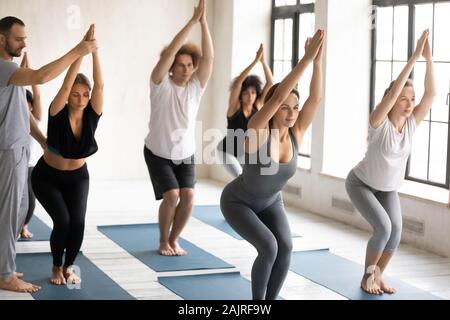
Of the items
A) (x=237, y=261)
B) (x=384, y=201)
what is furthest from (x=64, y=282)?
(x=384, y=201)

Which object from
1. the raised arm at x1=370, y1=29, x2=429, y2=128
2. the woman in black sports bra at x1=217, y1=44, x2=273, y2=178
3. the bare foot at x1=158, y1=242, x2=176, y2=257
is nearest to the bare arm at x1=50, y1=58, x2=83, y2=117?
the bare foot at x1=158, y1=242, x2=176, y2=257

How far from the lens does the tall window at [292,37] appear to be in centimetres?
834

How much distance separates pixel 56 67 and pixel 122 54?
5.32 meters

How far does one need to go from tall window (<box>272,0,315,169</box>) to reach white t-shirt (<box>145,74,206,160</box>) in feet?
8.60

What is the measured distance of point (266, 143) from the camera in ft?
13.3

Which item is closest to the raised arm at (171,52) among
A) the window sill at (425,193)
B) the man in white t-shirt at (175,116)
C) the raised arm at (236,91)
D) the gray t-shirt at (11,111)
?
the man in white t-shirt at (175,116)

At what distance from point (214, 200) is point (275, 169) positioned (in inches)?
168

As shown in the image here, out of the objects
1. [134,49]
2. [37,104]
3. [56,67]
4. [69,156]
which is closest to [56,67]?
[56,67]

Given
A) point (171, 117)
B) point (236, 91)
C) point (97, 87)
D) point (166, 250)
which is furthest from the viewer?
point (236, 91)

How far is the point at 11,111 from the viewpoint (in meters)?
4.46

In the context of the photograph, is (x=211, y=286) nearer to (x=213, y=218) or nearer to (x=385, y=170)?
(x=385, y=170)

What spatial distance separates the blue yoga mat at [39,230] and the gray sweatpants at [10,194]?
Answer: 149 cm

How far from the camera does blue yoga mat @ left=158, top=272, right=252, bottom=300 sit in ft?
15.5

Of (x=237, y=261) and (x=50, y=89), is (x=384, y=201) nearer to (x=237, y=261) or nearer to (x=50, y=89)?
(x=237, y=261)
